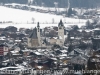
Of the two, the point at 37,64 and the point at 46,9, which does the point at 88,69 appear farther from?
the point at 46,9

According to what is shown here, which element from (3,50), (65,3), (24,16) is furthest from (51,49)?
(65,3)

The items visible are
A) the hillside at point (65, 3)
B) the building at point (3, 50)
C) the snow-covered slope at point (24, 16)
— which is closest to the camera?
the building at point (3, 50)

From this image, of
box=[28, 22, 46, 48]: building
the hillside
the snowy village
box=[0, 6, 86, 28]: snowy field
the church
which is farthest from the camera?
the hillside

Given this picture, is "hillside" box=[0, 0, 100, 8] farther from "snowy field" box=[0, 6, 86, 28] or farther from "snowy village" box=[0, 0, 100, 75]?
"snowy village" box=[0, 0, 100, 75]

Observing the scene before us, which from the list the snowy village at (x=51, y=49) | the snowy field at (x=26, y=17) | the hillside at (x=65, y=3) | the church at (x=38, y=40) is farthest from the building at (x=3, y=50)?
the hillside at (x=65, y=3)

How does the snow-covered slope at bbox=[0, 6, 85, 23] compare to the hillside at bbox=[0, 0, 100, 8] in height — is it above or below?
below

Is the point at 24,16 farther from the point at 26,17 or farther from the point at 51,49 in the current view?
the point at 51,49

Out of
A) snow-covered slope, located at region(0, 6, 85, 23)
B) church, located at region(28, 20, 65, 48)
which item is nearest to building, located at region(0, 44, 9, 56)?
church, located at region(28, 20, 65, 48)

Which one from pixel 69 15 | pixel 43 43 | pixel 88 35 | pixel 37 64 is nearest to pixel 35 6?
pixel 69 15

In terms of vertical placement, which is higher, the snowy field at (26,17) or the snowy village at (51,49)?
the snowy village at (51,49)

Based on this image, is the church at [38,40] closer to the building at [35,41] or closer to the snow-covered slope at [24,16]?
the building at [35,41]

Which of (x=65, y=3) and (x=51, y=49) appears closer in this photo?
(x=51, y=49)

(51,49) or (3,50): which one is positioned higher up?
(3,50)
